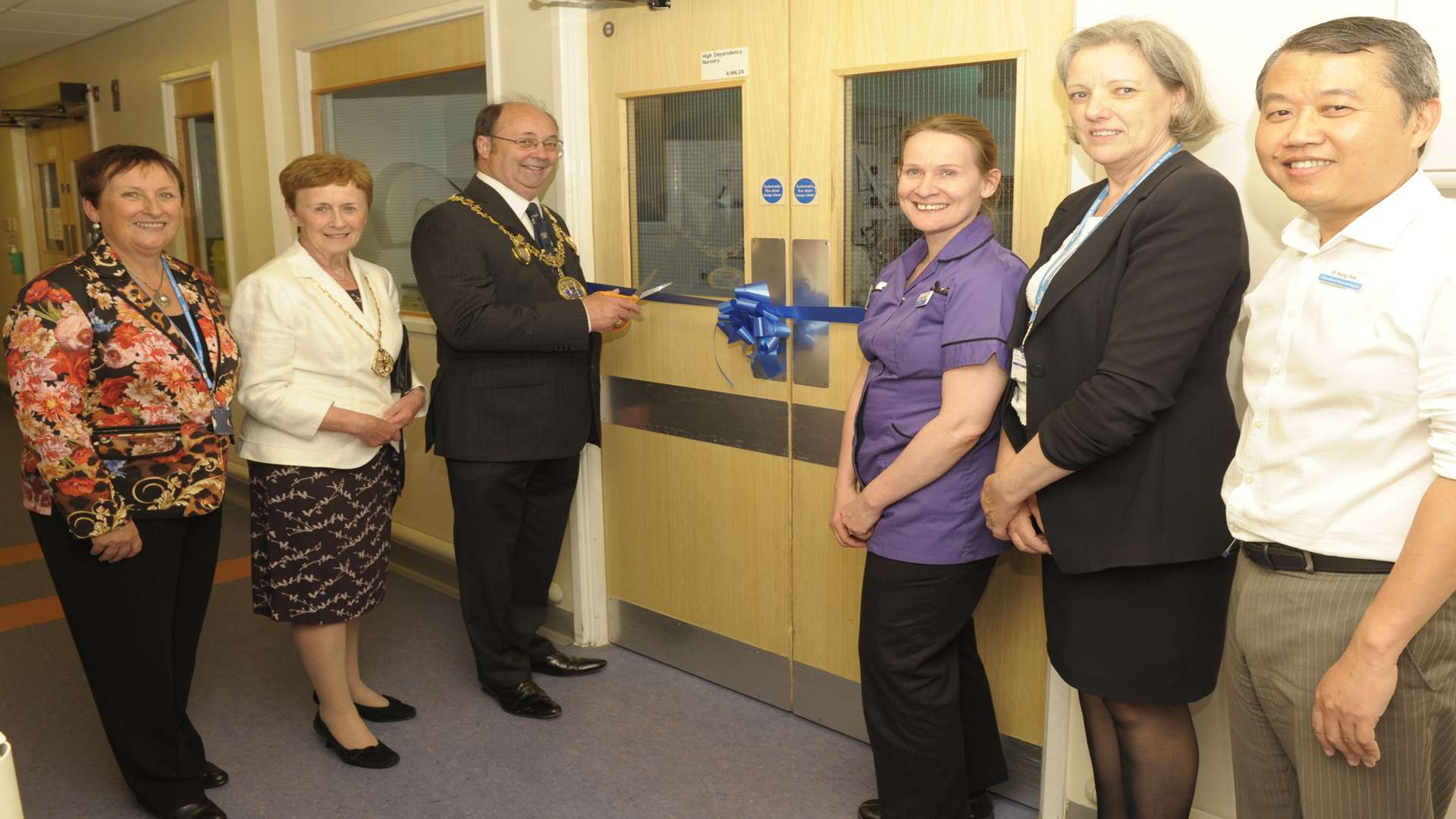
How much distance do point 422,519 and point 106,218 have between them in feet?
7.47

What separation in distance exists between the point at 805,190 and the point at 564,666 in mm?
1702

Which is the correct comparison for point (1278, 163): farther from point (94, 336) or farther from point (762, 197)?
point (94, 336)

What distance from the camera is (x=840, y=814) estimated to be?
2.67 metres

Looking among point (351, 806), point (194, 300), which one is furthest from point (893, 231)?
point (351, 806)

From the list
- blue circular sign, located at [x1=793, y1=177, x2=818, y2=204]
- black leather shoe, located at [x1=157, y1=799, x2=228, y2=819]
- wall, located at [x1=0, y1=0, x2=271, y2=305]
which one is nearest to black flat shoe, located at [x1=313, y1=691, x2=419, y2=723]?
black leather shoe, located at [x1=157, y1=799, x2=228, y2=819]

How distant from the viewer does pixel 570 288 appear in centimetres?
320

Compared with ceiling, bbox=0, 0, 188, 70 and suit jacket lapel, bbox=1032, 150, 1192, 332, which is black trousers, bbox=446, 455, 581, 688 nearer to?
suit jacket lapel, bbox=1032, 150, 1192, 332

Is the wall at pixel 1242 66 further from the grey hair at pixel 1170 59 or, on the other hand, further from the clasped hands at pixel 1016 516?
the clasped hands at pixel 1016 516

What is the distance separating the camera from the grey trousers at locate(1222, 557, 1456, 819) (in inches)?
56.2

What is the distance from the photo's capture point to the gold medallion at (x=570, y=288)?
3.17m

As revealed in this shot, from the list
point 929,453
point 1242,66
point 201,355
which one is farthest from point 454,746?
point 1242,66

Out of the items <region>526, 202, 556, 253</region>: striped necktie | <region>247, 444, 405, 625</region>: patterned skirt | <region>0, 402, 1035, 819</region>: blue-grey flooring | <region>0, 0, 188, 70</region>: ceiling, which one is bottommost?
<region>0, 402, 1035, 819</region>: blue-grey flooring

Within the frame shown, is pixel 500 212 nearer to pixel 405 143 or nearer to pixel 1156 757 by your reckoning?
pixel 405 143

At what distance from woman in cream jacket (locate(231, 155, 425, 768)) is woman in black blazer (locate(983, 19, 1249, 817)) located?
5.47 ft
